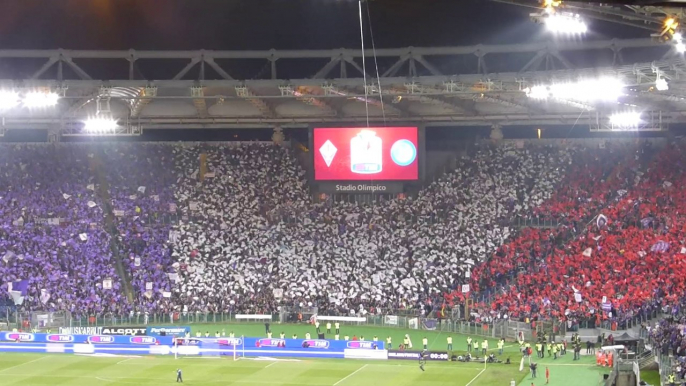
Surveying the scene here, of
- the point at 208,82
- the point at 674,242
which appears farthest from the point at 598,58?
the point at 208,82

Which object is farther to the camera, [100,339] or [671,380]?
[100,339]

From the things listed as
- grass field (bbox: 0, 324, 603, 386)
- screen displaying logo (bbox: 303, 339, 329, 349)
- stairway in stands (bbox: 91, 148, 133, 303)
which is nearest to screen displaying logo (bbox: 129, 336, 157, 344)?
grass field (bbox: 0, 324, 603, 386)

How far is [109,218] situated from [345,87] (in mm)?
19367

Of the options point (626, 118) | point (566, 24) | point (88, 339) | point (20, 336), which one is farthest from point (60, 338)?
point (566, 24)

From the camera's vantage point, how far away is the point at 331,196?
61.3 m

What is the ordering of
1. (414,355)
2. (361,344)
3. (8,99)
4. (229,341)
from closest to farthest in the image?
(414,355) < (361,344) < (8,99) < (229,341)

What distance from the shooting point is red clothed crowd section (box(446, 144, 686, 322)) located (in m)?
46.2

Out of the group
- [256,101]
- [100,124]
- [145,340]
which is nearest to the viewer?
[145,340]

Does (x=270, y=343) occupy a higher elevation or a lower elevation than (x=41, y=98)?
lower

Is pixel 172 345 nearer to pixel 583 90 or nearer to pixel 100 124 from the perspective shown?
pixel 100 124

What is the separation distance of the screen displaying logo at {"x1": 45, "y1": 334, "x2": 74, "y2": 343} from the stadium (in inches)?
4.2

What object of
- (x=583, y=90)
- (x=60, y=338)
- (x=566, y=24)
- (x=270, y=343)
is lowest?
(x=270, y=343)

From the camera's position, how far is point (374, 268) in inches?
2174

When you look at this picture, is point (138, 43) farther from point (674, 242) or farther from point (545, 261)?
point (674, 242)
